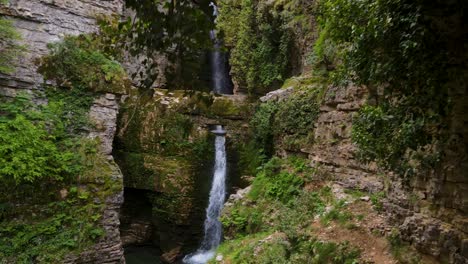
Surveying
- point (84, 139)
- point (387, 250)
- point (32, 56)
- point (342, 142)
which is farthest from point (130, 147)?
point (387, 250)

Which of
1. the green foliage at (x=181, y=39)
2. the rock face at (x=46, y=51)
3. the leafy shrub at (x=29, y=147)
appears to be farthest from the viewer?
the rock face at (x=46, y=51)

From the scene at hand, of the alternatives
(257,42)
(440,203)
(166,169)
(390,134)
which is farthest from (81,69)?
(440,203)

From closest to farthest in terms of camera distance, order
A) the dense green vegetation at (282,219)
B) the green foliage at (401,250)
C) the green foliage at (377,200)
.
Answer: the green foliage at (401,250) < the green foliage at (377,200) < the dense green vegetation at (282,219)

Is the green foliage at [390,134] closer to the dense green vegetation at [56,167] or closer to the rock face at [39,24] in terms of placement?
the dense green vegetation at [56,167]

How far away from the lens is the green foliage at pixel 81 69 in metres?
10.4

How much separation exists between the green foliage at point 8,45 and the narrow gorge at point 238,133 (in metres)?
0.04

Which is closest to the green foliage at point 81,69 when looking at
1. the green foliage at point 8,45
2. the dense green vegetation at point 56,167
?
the dense green vegetation at point 56,167

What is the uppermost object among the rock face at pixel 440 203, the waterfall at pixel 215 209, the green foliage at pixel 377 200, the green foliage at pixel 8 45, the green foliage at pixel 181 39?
the green foliage at pixel 8 45

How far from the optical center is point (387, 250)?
5703 millimetres

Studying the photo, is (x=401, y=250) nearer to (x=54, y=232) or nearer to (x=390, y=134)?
(x=390, y=134)

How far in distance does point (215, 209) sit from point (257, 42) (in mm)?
7804

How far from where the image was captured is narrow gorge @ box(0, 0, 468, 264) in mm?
3898

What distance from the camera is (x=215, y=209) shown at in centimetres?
1357

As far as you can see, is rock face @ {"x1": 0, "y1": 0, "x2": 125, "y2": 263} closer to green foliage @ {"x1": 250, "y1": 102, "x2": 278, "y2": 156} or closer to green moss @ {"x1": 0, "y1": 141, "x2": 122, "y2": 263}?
green moss @ {"x1": 0, "y1": 141, "x2": 122, "y2": 263}
